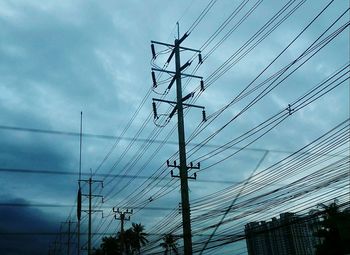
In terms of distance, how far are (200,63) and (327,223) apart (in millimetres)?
25089

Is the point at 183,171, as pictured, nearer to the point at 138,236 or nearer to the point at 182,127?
the point at 182,127

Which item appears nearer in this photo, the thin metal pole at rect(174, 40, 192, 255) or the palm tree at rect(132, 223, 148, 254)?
the thin metal pole at rect(174, 40, 192, 255)

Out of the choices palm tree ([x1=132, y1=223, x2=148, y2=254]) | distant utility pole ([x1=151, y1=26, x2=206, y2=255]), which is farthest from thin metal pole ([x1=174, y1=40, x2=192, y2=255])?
palm tree ([x1=132, y1=223, x2=148, y2=254])

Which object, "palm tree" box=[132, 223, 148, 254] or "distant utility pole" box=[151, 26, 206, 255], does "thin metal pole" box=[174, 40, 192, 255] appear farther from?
"palm tree" box=[132, 223, 148, 254]

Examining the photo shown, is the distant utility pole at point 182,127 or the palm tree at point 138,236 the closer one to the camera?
the distant utility pole at point 182,127

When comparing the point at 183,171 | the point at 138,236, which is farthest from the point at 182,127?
the point at 138,236

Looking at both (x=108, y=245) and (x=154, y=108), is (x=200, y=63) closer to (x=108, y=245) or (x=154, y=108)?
(x=154, y=108)

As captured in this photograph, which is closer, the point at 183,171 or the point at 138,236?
the point at 183,171

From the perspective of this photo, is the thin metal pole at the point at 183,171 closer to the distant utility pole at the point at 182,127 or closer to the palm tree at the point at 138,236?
the distant utility pole at the point at 182,127

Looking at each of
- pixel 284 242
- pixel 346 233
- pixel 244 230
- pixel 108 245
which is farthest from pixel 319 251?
pixel 108 245

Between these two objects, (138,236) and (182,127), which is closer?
(182,127)

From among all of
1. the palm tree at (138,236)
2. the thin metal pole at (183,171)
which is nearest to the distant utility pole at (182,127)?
the thin metal pole at (183,171)

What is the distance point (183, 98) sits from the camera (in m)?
26.5

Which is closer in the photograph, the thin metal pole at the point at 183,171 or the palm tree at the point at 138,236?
the thin metal pole at the point at 183,171
